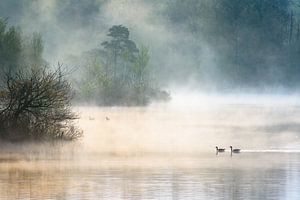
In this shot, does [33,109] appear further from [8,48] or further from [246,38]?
[246,38]

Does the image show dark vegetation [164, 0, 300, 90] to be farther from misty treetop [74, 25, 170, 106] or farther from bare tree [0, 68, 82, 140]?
bare tree [0, 68, 82, 140]

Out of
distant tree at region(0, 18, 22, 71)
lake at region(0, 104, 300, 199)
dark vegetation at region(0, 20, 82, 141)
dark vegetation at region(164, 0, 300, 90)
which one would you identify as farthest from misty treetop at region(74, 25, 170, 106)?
dark vegetation at region(0, 20, 82, 141)

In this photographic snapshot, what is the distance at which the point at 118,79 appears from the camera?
68.7 meters

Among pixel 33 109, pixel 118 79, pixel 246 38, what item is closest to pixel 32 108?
pixel 33 109

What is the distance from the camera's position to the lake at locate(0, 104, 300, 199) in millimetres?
16812

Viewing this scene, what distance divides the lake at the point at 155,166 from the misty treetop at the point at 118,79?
27187mm

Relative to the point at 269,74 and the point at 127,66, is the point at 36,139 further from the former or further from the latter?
the point at 269,74

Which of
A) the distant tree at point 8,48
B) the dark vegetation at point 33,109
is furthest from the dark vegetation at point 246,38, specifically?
Result: the dark vegetation at point 33,109

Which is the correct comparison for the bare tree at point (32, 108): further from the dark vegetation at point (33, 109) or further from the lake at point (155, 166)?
the lake at point (155, 166)

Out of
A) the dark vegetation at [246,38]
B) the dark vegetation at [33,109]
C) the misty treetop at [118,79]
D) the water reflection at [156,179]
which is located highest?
the dark vegetation at [246,38]

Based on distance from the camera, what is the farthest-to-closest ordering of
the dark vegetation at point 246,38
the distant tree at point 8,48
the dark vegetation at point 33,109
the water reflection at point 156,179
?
the dark vegetation at point 246,38 → the distant tree at point 8,48 → the dark vegetation at point 33,109 → the water reflection at point 156,179

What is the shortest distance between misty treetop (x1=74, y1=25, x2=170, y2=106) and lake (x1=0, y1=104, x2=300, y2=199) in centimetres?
2719

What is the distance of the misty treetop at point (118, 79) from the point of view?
206 ft

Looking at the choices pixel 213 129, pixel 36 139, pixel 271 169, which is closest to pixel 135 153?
pixel 36 139
